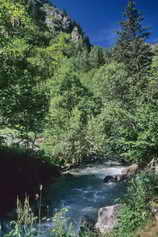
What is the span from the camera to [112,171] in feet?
73.0

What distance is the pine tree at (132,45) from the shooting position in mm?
43594

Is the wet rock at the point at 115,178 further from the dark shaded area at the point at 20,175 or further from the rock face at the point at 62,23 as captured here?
the rock face at the point at 62,23

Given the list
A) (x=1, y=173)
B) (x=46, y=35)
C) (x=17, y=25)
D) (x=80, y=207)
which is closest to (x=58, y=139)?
(x=1, y=173)

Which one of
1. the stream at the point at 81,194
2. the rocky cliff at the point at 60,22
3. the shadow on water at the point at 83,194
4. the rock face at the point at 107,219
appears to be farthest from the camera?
the rocky cliff at the point at 60,22

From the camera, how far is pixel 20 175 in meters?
18.1

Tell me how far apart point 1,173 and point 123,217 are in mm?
9905

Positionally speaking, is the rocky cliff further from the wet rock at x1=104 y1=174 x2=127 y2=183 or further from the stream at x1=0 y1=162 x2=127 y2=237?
the wet rock at x1=104 y1=174 x2=127 y2=183

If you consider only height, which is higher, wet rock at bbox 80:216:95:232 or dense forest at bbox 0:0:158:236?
dense forest at bbox 0:0:158:236

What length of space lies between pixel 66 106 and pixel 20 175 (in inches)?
451

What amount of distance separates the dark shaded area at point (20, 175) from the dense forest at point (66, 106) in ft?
0.29

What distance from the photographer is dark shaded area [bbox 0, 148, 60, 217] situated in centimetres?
1529

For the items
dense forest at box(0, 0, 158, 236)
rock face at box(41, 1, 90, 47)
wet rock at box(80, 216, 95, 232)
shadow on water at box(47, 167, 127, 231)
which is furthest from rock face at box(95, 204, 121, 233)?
rock face at box(41, 1, 90, 47)

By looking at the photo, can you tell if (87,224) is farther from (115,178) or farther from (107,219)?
(115,178)

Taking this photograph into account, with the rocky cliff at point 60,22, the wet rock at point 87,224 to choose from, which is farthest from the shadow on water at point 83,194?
the rocky cliff at point 60,22
